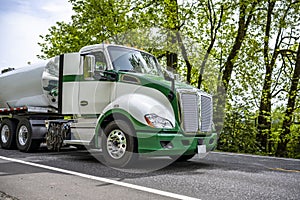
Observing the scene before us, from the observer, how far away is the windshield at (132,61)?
814 centimetres

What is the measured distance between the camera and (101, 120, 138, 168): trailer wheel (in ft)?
23.1

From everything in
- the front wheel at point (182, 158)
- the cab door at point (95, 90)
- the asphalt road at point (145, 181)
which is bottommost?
the asphalt road at point (145, 181)

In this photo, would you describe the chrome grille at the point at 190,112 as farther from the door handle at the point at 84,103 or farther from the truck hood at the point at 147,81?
the door handle at the point at 84,103

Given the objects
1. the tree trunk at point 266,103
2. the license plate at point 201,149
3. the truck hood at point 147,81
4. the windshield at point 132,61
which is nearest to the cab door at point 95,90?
the windshield at point 132,61

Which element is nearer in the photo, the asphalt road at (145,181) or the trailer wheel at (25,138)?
the asphalt road at (145,181)

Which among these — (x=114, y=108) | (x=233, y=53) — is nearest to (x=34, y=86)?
(x=114, y=108)

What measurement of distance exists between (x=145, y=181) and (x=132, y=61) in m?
3.41

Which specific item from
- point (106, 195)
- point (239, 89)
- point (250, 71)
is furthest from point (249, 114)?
point (106, 195)

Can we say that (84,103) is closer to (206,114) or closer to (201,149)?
(206,114)

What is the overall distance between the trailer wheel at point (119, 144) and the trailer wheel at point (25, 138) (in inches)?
134

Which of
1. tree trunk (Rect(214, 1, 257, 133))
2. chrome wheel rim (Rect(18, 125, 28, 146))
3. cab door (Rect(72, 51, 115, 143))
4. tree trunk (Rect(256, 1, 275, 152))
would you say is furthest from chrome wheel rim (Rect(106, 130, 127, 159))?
tree trunk (Rect(256, 1, 275, 152))

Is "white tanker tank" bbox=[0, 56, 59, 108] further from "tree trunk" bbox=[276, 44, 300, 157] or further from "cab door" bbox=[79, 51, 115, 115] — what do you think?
"tree trunk" bbox=[276, 44, 300, 157]

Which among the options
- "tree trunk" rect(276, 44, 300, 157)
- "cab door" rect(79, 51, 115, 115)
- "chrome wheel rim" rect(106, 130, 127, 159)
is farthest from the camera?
"tree trunk" rect(276, 44, 300, 157)

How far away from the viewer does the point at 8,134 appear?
11.2 meters
